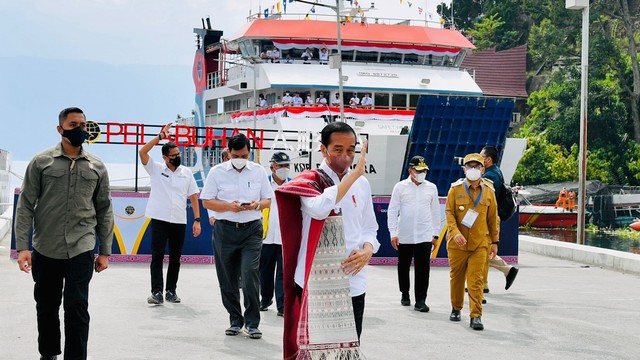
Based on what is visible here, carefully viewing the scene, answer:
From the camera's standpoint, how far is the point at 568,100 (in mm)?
54781

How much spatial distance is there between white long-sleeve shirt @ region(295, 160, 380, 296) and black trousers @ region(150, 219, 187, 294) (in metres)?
5.48

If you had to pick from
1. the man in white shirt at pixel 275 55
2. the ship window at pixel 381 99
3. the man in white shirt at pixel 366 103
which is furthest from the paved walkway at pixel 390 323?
the man in white shirt at pixel 275 55

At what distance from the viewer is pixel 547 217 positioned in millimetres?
41250

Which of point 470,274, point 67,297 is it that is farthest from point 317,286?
point 470,274

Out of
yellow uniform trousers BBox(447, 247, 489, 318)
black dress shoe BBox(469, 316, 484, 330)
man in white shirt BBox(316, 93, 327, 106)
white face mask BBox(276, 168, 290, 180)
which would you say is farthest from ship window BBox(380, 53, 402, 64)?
black dress shoe BBox(469, 316, 484, 330)

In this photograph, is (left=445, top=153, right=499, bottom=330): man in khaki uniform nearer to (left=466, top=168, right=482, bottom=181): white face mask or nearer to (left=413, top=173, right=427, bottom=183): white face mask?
(left=466, top=168, right=482, bottom=181): white face mask

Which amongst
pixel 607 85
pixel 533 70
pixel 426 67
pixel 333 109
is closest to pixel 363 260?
pixel 333 109

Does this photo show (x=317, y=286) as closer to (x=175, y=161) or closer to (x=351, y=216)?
(x=351, y=216)

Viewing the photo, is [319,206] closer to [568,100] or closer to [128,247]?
[128,247]

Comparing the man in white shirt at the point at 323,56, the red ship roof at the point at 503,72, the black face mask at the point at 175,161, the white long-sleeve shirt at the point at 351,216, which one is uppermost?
the red ship roof at the point at 503,72

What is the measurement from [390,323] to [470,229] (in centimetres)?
123

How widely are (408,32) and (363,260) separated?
1345 inches

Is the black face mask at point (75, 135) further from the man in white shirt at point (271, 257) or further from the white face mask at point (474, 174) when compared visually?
the white face mask at point (474, 174)

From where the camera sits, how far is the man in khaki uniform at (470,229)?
10148mm
